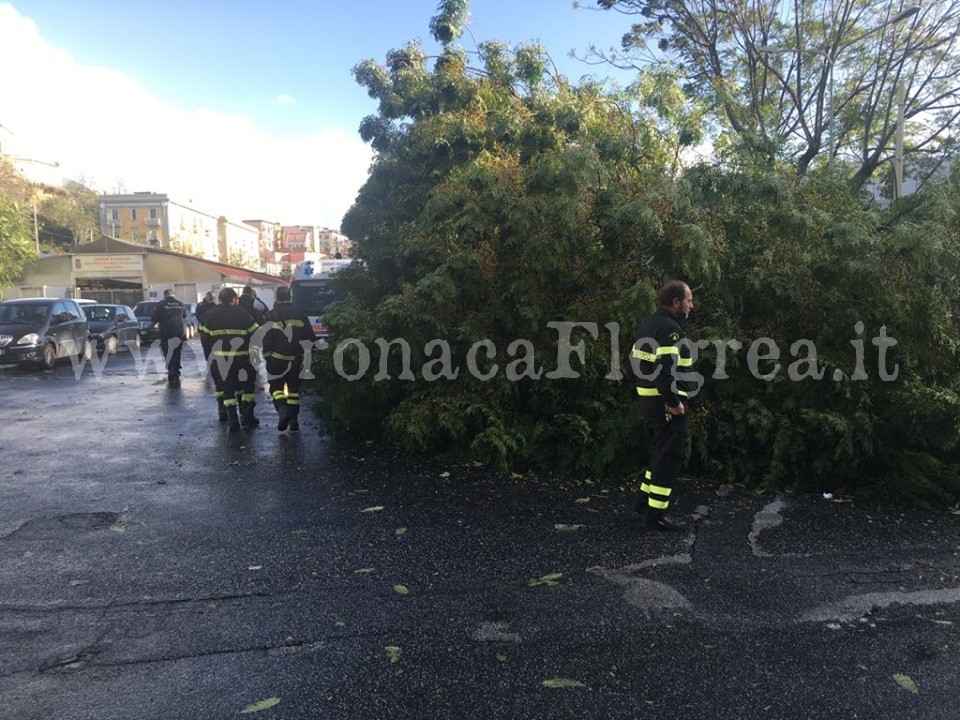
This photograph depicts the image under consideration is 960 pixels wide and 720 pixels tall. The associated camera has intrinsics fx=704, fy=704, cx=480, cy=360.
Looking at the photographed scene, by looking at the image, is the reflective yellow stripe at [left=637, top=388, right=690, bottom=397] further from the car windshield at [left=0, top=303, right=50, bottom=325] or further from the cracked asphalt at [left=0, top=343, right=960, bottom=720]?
the car windshield at [left=0, top=303, right=50, bottom=325]

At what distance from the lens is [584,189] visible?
6.96m

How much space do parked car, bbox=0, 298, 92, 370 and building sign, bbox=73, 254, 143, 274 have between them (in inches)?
1148

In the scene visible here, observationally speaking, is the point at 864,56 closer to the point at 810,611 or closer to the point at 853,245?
the point at 853,245

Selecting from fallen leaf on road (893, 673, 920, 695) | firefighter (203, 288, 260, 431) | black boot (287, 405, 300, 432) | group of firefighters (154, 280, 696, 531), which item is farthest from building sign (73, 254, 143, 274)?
fallen leaf on road (893, 673, 920, 695)

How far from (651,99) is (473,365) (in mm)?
7626

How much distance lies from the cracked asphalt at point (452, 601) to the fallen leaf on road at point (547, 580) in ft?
0.06

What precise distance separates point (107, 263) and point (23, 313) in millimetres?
30565

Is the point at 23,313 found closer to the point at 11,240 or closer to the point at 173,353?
the point at 173,353

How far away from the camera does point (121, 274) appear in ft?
149

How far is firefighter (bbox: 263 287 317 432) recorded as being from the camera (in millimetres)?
8883

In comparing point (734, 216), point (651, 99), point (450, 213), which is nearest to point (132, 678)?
point (450, 213)

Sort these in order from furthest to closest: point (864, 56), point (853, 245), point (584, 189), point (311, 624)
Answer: point (864, 56)
point (584, 189)
point (853, 245)
point (311, 624)

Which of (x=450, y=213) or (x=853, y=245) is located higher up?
(x=450, y=213)

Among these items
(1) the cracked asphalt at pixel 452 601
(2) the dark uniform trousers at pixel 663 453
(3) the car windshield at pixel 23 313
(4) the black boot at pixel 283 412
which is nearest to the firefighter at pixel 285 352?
(4) the black boot at pixel 283 412
